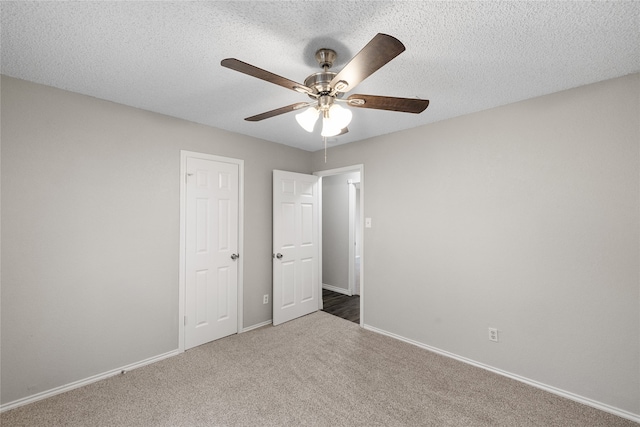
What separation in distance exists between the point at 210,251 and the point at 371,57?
8.52ft

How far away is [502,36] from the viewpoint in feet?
4.99

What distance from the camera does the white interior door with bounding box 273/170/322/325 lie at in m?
3.57

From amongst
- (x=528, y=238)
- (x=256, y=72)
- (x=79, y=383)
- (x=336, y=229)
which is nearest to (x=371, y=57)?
(x=256, y=72)

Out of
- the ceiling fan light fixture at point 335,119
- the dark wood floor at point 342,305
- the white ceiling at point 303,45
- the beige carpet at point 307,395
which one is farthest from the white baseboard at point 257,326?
the ceiling fan light fixture at point 335,119

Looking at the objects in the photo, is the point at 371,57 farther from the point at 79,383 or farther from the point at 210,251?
the point at 79,383

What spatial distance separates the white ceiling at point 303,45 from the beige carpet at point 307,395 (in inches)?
93.4

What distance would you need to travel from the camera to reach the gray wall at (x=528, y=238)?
195 centimetres

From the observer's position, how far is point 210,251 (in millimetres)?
3051

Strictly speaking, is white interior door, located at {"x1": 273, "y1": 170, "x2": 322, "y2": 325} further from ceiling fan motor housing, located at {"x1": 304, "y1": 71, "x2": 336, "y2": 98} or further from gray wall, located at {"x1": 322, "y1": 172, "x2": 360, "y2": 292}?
ceiling fan motor housing, located at {"x1": 304, "y1": 71, "x2": 336, "y2": 98}

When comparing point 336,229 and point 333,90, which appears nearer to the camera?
point 333,90

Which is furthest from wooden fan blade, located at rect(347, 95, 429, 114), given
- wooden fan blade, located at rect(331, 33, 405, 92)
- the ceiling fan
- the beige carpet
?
the beige carpet

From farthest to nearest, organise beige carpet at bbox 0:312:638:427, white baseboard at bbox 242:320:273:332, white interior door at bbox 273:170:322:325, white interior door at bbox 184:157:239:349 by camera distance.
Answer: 1. white interior door at bbox 273:170:322:325
2. white baseboard at bbox 242:320:273:332
3. white interior door at bbox 184:157:239:349
4. beige carpet at bbox 0:312:638:427

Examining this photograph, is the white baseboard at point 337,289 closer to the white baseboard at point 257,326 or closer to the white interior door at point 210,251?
the white baseboard at point 257,326

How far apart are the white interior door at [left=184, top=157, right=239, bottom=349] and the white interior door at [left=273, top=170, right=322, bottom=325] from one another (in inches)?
21.1
